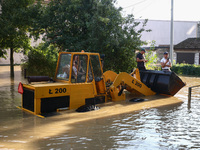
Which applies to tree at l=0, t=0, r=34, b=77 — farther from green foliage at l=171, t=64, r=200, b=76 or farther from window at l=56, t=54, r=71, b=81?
green foliage at l=171, t=64, r=200, b=76

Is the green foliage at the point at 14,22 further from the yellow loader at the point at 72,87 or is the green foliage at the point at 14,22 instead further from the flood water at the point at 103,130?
the flood water at the point at 103,130

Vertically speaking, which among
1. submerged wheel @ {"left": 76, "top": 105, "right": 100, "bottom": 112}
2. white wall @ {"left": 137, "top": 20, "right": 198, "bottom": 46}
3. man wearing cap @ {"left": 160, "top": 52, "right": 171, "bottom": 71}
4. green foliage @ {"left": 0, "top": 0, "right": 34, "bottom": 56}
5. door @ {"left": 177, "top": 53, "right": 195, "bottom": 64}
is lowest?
submerged wheel @ {"left": 76, "top": 105, "right": 100, "bottom": 112}

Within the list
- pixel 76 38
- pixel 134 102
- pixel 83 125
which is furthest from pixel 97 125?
pixel 76 38

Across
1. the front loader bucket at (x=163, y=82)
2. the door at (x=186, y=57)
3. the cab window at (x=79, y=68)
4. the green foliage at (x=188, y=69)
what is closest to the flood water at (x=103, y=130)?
the cab window at (x=79, y=68)

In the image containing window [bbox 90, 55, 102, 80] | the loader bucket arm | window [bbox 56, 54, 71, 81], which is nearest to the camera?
window [bbox 56, 54, 71, 81]

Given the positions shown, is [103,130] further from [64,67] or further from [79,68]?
[64,67]

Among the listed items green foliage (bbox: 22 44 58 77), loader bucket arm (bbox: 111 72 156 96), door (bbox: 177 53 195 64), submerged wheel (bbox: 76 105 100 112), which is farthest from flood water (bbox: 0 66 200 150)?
door (bbox: 177 53 195 64)

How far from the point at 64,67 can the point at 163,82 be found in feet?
16.2

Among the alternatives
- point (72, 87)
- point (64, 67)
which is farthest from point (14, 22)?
point (72, 87)

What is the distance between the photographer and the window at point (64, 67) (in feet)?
29.6

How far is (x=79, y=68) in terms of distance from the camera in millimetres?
8984

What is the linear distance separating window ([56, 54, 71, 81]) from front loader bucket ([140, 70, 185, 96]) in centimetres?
477

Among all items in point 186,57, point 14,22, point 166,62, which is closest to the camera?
point 166,62

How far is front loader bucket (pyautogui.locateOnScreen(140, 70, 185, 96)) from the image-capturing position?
11.6 m
